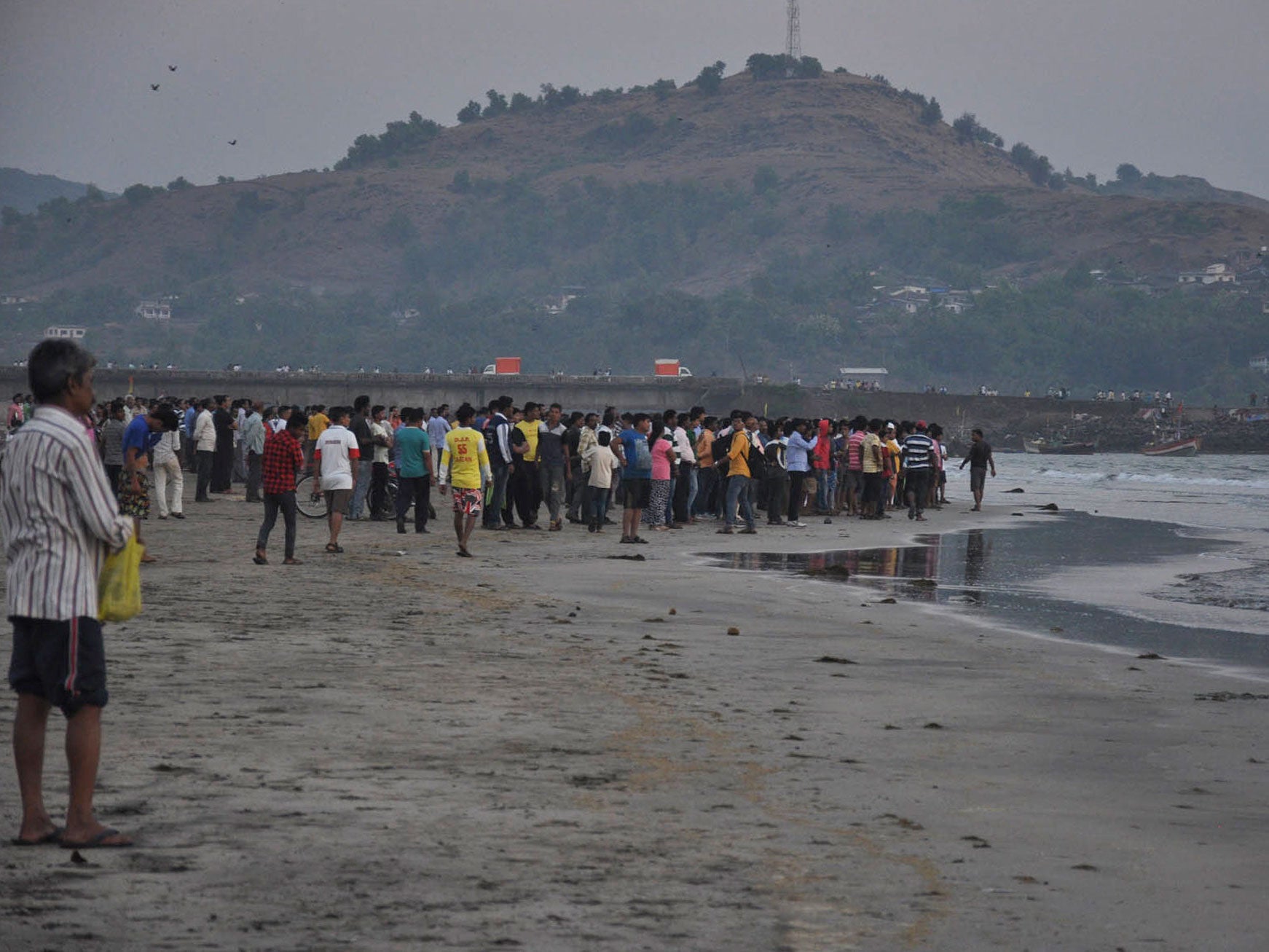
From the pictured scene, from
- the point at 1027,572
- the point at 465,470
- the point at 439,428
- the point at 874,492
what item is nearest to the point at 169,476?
the point at 439,428

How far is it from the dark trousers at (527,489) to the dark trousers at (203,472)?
22.9 feet

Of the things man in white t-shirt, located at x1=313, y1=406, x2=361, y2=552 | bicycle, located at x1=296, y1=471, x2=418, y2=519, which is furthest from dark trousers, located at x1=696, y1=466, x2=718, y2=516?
man in white t-shirt, located at x1=313, y1=406, x2=361, y2=552

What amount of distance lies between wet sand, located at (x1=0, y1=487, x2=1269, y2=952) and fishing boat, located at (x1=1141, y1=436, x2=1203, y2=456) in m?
115

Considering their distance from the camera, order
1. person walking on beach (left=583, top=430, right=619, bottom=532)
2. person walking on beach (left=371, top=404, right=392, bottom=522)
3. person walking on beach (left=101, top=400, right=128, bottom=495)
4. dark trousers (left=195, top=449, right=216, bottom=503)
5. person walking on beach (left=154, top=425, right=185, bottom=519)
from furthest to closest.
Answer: dark trousers (left=195, top=449, right=216, bottom=503) → person walking on beach (left=371, top=404, right=392, bottom=522) → person walking on beach (left=154, top=425, right=185, bottom=519) → person walking on beach (left=583, top=430, right=619, bottom=532) → person walking on beach (left=101, top=400, right=128, bottom=495)

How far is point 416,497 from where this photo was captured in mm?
22219

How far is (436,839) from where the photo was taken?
630 centimetres

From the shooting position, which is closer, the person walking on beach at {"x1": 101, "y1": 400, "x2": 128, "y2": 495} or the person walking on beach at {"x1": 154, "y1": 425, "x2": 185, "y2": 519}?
the person walking on beach at {"x1": 101, "y1": 400, "x2": 128, "y2": 495}

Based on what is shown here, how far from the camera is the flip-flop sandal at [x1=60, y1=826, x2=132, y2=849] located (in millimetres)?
5992

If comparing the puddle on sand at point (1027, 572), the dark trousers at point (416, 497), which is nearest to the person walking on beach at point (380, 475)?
the dark trousers at point (416, 497)

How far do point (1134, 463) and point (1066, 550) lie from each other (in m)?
84.5

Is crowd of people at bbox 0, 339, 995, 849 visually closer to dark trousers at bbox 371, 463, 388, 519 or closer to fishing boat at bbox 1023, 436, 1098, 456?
dark trousers at bbox 371, 463, 388, 519

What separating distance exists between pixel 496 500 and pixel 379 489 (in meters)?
2.53

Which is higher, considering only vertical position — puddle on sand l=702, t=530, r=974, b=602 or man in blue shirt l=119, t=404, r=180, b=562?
man in blue shirt l=119, t=404, r=180, b=562

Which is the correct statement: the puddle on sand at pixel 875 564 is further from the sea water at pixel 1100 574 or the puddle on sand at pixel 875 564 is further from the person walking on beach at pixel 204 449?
the person walking on beach at pixel 204 449
